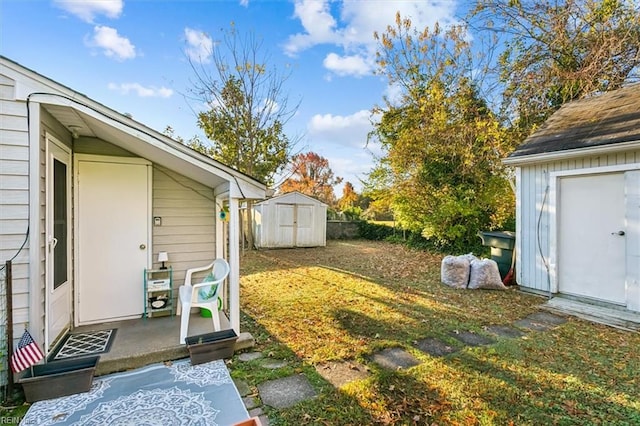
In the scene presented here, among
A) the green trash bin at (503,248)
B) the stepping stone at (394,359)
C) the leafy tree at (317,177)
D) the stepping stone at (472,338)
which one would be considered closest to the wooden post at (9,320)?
the stepping stone at (394,359)

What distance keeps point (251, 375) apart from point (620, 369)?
11.9ft

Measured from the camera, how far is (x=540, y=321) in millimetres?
4348

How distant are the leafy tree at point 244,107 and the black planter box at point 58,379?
8.47 m

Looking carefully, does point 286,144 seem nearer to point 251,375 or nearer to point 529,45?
point 529,45

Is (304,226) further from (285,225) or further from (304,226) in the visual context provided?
(285,225)

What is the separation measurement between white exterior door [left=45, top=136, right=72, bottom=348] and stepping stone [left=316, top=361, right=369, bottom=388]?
8.87 ft

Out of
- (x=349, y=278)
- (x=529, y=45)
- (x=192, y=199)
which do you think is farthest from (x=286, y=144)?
(x=529, y=45)

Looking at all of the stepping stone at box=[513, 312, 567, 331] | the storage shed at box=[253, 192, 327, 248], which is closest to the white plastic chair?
the stepping stone at box=[513, 312, 567, 331]

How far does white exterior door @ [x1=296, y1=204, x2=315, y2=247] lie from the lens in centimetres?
1300

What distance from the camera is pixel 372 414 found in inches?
89.4

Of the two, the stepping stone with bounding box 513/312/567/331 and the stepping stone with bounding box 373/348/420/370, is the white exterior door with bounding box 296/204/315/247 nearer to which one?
the stepping stone with bounding box 513/312/567/331

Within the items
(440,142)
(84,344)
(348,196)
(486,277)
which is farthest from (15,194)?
(348,196)

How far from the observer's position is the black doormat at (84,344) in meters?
3.09

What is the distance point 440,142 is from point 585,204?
18.7 feet
